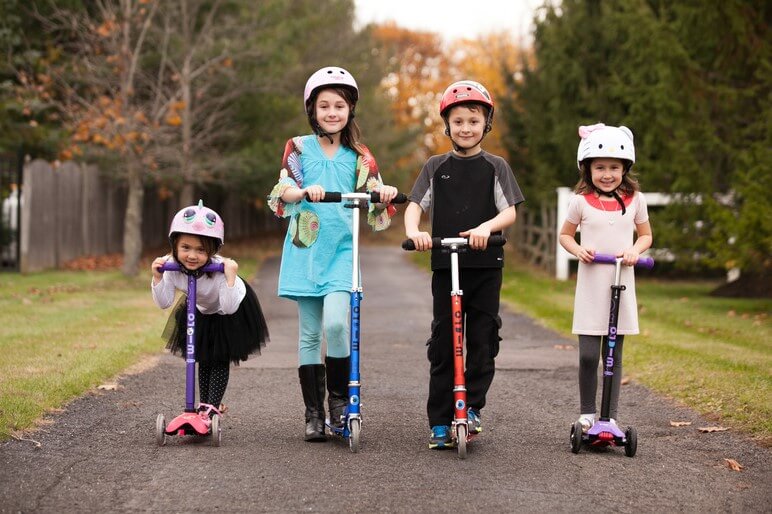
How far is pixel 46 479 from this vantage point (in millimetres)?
5367

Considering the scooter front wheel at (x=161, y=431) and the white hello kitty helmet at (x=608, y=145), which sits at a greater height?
the white hello kitty helmet at (x=608, y=145)

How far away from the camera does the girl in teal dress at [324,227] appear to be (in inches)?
255

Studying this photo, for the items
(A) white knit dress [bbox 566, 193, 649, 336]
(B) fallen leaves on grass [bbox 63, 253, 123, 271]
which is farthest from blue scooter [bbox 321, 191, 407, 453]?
(B) fallen leaves on grass [bbox 63, 253, 123, 271]

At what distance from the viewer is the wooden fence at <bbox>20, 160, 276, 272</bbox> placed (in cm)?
2061

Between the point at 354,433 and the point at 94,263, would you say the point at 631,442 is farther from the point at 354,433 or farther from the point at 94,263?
the point at 94,263

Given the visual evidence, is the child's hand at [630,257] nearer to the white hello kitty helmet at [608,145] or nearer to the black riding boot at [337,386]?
the white hello kitty helmet at [608,145]

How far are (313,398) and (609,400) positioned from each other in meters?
1.63

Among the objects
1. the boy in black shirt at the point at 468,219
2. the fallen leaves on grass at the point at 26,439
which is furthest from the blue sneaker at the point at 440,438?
the fallen leaves on grass at the point at 26,439

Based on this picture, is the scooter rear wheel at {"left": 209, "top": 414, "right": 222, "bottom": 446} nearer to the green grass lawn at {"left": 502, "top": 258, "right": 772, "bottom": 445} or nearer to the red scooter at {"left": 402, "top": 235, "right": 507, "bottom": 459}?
the red scooter at {"left": 402, "top": 235, "right": 507, "bottom": 459}

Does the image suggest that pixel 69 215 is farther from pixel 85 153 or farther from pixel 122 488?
pixel 122 488

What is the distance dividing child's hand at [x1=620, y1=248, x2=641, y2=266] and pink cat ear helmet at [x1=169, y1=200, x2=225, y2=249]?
219 cm

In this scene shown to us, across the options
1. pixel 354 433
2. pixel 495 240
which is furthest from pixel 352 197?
pixel 354 433

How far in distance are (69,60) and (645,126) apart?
1244 cm

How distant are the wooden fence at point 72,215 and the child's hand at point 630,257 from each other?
15696mm
